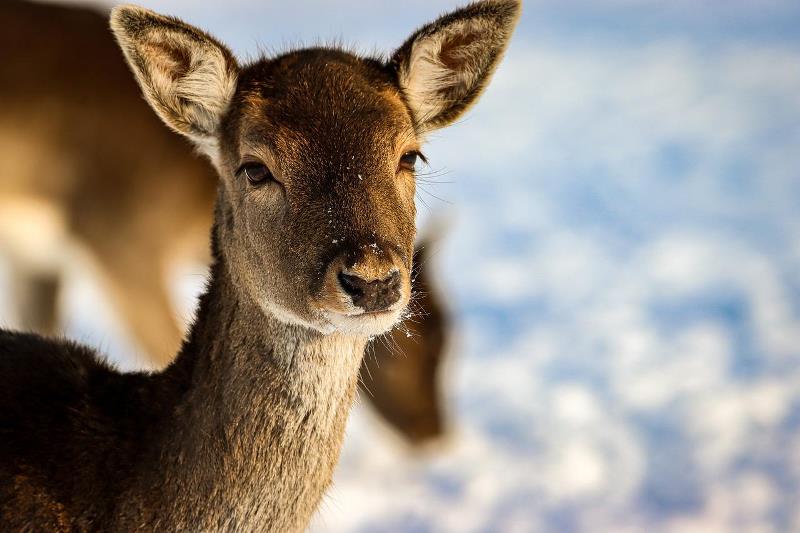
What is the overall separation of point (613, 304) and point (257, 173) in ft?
18.7

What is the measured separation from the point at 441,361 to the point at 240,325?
470cm

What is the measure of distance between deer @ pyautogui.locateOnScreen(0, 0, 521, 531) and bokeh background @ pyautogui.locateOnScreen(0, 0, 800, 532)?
734 mm

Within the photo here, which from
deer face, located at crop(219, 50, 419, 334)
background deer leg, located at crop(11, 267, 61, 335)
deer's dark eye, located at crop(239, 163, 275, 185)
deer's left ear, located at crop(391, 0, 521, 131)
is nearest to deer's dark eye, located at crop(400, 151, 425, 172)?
deer face, located at crop(219, 50, 419, 334)

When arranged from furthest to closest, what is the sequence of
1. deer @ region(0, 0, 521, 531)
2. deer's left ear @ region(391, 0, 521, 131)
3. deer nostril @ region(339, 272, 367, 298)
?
deer's left ear @ region(391, 0, 521, 131) < deer @ region(0, 0, 521, 531) < deer nostril @ region(339, 272, 367, 298)

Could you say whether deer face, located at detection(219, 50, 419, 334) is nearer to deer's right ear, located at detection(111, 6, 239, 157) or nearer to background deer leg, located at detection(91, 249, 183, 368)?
deer's right ear, located at detection(111, 6, 239, 157)

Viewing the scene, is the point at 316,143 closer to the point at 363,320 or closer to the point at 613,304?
the point at 363,320

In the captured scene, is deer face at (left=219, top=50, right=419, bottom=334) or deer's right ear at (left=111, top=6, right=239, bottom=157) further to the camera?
deer's right ear at (left=111, top=6, right=239, bottom=157)

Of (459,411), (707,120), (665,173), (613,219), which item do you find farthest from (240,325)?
(707,120)

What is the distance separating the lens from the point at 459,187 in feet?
35.9

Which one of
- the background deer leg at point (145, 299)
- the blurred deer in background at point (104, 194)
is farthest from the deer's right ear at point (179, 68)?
the background deer leg at point (145, 299)

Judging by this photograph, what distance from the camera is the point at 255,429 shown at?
3221 millimetres

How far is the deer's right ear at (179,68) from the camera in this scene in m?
3.40

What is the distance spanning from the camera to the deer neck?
10.4 ft

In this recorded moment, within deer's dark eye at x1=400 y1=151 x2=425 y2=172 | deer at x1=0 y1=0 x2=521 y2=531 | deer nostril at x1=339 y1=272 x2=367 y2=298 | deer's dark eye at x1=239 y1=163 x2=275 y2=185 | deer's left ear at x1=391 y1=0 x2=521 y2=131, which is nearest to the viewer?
deer nostril at x1=339 y1=272 x2=367 y2=298
